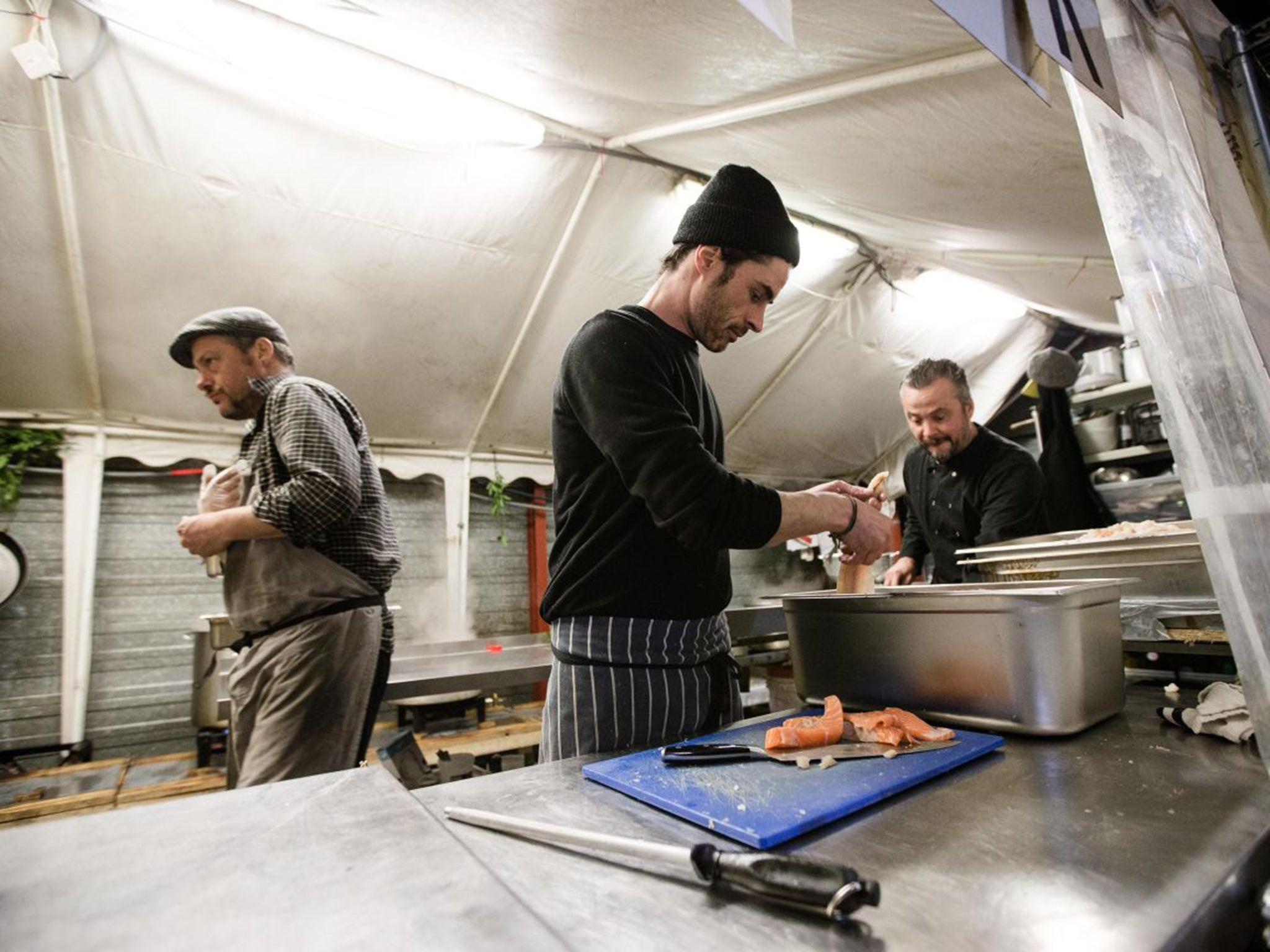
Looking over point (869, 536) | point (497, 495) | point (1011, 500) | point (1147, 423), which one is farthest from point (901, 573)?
point (1147, 423)

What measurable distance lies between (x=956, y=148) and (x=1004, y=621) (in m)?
2.74

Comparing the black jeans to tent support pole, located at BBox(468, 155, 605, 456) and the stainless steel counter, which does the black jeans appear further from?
tent support pole, located at BBox(468, 155, 605, 456)

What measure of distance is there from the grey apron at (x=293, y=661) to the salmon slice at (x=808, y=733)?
1507 millimetres

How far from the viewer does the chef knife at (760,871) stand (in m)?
0.57

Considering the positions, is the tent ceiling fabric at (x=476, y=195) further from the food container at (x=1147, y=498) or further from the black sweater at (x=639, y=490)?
the black sweater at (x=639, y=490)

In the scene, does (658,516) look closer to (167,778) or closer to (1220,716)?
(1220,716)

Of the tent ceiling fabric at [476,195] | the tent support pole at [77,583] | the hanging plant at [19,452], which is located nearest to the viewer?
the tent ceiling fabric at [476,195]

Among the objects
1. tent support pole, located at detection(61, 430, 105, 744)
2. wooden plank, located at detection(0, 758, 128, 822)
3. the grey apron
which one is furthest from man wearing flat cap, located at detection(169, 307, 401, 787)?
tent support pole, located at detection(61, 430, 105, 744)

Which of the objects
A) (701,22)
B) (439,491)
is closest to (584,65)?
(701,22)

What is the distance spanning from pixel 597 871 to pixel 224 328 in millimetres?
2205

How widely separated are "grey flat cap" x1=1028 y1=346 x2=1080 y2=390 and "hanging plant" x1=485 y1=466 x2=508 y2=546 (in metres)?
4.80

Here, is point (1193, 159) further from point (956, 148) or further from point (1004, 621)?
point (956, 148)

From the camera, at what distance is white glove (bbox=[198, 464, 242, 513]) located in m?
2.26

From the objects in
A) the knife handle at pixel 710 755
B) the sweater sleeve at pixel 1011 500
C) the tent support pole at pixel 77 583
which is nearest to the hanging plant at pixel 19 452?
the tent support pole at pixel 77 583
